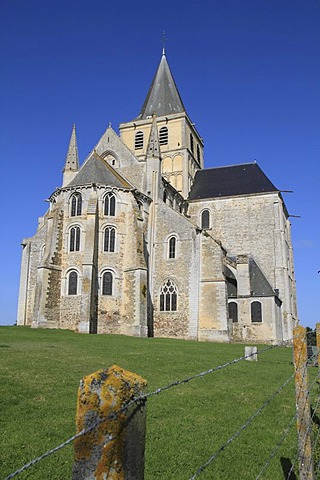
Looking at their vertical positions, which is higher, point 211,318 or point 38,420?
point 211,318

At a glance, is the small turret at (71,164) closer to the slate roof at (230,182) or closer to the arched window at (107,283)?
the arched window at (107,283)

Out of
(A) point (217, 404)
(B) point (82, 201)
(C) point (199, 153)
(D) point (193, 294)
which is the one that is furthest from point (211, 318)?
(C) point (199, 153)

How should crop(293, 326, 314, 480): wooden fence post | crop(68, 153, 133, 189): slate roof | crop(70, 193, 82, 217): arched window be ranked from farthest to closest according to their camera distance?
crop(68, 153, 133, 189): slate roof
crop(70, 193, 82, 217): arched window
crop(293, 326, 314, 480): wooden fence post

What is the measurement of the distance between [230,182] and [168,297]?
1801 cm

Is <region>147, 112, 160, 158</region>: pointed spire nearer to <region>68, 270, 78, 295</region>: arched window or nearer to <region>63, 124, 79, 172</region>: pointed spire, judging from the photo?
<region>63, 124, 79, 172</region>: pointed spire

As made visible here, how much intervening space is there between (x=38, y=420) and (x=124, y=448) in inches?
213

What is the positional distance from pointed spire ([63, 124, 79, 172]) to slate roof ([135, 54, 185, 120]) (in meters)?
14.5

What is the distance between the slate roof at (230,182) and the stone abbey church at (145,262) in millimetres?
634

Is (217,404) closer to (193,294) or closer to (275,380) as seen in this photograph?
(275,380)

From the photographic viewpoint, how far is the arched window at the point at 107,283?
1144 inches

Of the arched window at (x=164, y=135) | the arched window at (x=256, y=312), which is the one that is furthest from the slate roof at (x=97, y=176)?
the arched window at (x=164, y=135)

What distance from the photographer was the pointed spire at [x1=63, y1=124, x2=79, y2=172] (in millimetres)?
35219

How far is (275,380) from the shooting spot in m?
12.1

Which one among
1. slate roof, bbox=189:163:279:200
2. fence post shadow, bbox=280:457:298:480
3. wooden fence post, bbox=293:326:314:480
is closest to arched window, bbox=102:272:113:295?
slate roof, bbox=189:163:279:200
